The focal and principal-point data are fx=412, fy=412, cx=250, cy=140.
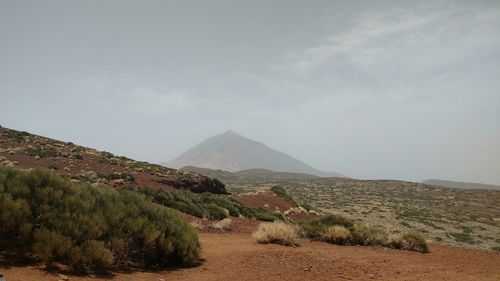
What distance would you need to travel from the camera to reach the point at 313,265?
12.3 m

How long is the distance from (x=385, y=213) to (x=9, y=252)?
147ft

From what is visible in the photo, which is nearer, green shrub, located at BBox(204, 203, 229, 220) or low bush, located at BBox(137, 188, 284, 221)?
low bush, located at BBox(137, 188, 284, 221)

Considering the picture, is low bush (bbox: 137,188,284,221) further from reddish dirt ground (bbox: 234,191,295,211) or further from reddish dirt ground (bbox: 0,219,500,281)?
reddish dirt ground (bbox: 234,191,295,211)

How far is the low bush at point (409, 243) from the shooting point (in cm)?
1702

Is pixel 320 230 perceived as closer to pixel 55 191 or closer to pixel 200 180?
pixel 55 191

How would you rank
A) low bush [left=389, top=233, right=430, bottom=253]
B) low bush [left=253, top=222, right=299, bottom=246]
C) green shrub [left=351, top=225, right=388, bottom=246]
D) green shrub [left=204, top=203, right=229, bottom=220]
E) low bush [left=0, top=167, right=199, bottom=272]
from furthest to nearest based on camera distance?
green shrub [left=204, top=203, right=229, bottom=220] → green shrub [left=351, top=225, right=388, bottom=246] → low bush [left=389, top=233, right=430, bottom=253] → low bush [left=253, top=222, right=299, bottom=246] → low bush [left=0, top=167, right=199, bottom=272]

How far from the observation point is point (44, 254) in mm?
8633

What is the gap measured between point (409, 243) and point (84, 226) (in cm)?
1332

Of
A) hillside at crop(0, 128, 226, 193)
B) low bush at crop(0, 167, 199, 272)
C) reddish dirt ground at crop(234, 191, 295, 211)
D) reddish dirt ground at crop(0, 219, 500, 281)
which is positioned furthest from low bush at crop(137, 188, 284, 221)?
low bush at crop(0, 167, 199, 272)

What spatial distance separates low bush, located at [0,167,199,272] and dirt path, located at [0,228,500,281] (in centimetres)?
64

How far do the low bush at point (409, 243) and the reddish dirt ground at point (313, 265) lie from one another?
513 millimetres

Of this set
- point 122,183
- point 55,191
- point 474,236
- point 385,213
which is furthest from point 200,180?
point 55,191

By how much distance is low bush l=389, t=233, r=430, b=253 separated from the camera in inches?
670

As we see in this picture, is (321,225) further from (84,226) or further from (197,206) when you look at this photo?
(84,226)
